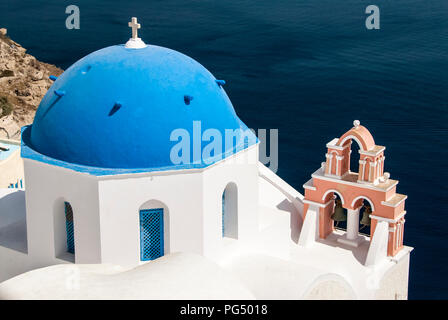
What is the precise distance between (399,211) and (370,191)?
34.1 inches

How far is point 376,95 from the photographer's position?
44875 millimetres

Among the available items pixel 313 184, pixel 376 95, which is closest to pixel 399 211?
pixel 313 184

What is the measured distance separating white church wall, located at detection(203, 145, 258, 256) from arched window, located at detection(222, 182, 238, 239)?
7 cm

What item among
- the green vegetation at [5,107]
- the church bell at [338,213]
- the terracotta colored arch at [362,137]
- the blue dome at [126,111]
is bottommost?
the green vegetation at [5,107]

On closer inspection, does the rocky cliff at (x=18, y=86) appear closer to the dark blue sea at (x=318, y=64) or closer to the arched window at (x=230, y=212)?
the dark blue sea at (x=318, y=64)

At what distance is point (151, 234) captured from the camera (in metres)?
14.6

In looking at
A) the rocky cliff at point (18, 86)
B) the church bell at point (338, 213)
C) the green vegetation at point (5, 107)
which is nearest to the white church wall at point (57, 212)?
the church bell at point (338, 213)

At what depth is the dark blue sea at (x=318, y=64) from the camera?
3506cm

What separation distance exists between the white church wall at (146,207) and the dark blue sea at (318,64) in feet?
49.4

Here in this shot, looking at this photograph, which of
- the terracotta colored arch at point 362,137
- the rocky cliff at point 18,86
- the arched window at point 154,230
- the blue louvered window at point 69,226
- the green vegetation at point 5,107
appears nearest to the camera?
the arched window at point 154,230

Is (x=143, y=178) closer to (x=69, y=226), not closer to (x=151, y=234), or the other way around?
(x=151, y=234)
